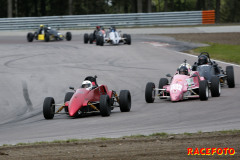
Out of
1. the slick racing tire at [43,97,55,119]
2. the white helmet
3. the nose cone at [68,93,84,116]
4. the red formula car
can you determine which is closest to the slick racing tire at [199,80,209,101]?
the red formula car

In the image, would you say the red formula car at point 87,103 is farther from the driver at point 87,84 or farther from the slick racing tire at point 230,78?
the slick racing tire at point 230,78

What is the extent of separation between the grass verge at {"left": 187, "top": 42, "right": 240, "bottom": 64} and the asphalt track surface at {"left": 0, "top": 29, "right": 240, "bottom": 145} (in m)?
1.50

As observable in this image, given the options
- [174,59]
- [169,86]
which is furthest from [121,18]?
[169,86]

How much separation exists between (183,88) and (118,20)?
110 ft

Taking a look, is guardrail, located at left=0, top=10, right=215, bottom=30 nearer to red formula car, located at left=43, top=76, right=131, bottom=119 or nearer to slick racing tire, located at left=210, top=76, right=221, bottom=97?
slick racing tire, located at left=210, top=76, right=221, bottom=97

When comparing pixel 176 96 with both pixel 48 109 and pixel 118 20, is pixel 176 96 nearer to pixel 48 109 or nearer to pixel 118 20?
pixel 48 109

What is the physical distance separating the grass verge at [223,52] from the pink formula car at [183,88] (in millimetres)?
9493

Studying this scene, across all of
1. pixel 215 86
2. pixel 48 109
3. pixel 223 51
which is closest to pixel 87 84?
pixel 48 109

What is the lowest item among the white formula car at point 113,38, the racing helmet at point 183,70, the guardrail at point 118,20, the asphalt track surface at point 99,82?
the asphalt track surface at point 99,82

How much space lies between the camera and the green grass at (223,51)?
84.4 feet

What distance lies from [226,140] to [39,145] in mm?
3350

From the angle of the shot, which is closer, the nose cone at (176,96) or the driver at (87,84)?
the driver at (87,84)

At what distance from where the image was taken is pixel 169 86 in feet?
50.7

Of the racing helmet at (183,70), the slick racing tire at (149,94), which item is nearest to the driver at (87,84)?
the slick racing tire at (149,94)
